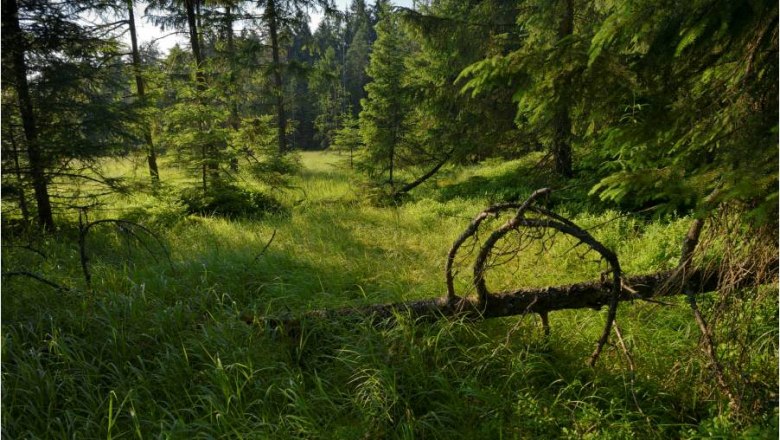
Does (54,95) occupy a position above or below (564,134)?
above

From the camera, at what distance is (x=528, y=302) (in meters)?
3.29

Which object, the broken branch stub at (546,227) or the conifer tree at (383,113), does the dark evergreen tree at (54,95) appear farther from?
the broken branch stub at (546,227)

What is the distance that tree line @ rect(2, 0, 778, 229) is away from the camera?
6.82 ft

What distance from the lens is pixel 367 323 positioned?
3514 mm

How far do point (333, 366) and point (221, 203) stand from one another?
318 inches

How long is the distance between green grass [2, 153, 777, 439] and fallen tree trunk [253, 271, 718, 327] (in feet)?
0.47

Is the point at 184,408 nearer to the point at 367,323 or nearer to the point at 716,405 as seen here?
the point at 367,323

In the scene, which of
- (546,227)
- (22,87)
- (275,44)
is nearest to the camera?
(546,227)

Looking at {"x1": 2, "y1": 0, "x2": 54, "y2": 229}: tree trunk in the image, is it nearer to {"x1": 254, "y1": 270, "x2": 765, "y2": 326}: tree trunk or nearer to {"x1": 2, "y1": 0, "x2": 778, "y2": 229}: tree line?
{"x1": 2, "y1": 0, "x2": 778, "y2": 229}: tree line

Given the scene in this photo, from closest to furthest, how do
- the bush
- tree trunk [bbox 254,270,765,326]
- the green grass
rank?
the green grass < tree trunk [bbox 254,270,765,326] < the bush

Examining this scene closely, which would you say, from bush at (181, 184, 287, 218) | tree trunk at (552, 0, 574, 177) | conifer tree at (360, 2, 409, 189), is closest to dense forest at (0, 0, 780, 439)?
tree trunk at (552, 0, 574, 177)

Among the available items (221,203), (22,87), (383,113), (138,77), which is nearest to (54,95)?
(22,87)

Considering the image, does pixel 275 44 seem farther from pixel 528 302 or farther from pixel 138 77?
pixel 528 302

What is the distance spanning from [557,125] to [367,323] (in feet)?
18.5
